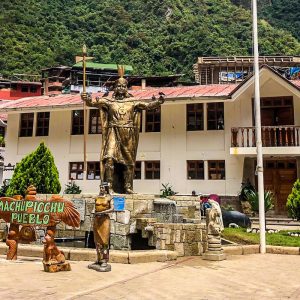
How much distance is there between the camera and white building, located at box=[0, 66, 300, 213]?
60.7 feet

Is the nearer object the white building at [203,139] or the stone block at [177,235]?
the stone block at [177,235]

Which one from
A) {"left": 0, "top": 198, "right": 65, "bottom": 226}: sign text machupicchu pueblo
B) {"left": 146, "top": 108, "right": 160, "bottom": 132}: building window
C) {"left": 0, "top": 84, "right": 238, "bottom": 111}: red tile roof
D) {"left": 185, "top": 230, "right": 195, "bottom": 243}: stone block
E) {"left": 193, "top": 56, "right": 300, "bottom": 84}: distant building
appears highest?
{"left": 193, "top": 56, "right": 300, "bottom": 84}: distant building

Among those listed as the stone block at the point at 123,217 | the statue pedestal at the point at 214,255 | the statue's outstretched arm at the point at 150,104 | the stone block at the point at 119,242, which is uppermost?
the statue's outstretched arm at the point at 150,104

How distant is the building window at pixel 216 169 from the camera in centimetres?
1919

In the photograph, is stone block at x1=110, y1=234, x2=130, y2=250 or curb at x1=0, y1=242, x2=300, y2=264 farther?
stone block at x1=110, y1=234, x2=130, y2=250

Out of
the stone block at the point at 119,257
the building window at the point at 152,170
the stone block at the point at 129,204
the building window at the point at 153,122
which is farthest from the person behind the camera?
the building window at the point at 153,122

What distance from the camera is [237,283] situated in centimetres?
615

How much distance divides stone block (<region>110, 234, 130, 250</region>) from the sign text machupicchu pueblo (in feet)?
8.12

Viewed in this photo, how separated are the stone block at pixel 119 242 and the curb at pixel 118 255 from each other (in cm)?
102

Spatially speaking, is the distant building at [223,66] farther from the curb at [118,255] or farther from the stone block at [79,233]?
the curb at [118,255]

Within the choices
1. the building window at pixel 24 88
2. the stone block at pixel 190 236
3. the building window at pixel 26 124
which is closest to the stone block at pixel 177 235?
the stone block at pixel 190 236

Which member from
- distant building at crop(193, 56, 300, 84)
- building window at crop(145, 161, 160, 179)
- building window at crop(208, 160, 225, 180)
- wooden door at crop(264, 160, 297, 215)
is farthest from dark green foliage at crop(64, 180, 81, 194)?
distant building at crop(193, 56, 300, 84)

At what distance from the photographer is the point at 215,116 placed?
64.8ft

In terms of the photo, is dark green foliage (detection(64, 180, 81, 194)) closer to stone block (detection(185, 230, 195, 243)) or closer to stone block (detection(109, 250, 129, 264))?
stone block (detection(185, 230, 195, 243))
